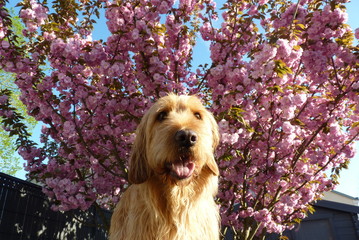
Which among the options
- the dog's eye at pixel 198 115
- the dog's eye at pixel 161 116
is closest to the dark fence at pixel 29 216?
the dog's eye at pixel 161 116

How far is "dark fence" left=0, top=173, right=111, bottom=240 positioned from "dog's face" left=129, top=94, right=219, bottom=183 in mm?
2873

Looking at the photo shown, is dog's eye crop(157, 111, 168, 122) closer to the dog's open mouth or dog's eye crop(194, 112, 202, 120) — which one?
dog's eye crop(194, 112, 202, 120)

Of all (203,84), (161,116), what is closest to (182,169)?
(161,116)

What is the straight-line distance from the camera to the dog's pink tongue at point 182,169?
229cm

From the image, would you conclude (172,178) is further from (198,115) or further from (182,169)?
(198,115)

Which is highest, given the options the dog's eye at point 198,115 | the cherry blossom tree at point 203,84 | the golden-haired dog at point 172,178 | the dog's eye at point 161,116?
the cherry blossom tree at point 203,84

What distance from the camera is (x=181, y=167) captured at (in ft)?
7.57

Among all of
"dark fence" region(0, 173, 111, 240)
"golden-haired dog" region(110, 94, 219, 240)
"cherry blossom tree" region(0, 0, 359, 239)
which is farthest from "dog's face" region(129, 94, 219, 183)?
"dark fence" region(0, 173, 111, 240)

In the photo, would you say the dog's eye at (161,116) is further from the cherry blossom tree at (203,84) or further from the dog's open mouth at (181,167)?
the cherry blossom tree at (203,84)

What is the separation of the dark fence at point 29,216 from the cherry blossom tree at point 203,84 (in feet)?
1.11

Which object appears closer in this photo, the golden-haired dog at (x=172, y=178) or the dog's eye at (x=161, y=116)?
the golden-haired dog at (x=172, y=178)

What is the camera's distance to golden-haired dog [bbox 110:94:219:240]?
229 centimetres

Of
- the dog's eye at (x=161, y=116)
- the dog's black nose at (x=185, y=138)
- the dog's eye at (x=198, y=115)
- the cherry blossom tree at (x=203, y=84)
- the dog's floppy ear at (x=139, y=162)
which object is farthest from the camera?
the cherry blossom tree at (x=203, y=84)

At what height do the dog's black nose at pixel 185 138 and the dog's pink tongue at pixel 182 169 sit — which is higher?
the dog's black nose at pixel 185 138
